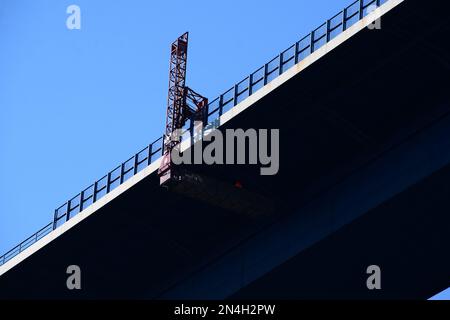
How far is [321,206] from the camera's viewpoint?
59531 millimetres

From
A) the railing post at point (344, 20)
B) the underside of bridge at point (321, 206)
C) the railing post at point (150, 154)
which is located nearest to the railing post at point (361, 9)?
the railing post at point (344, 20)

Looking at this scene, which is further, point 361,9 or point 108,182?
point 108,182

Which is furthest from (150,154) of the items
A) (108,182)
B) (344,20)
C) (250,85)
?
(344,20)

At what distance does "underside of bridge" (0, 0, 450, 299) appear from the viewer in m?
55.5

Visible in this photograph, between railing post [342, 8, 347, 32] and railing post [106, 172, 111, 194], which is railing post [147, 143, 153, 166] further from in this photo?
railing post [342, 8, 347, 32]

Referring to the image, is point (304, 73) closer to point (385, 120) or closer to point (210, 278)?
point (385, 120)

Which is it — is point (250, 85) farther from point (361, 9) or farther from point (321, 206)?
point (361, 9)

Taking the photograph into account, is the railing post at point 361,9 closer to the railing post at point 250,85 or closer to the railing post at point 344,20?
the railing post at point 344,20

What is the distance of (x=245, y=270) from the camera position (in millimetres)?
61500

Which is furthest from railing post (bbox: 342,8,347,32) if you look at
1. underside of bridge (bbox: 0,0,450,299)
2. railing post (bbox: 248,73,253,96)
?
railing post (bbox: 248,73,253,96)

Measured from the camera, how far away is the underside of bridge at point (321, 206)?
2184 inches

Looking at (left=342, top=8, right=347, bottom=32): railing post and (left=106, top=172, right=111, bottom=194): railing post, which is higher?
(left=342, top=8, right=347, bottom=32): railing post
